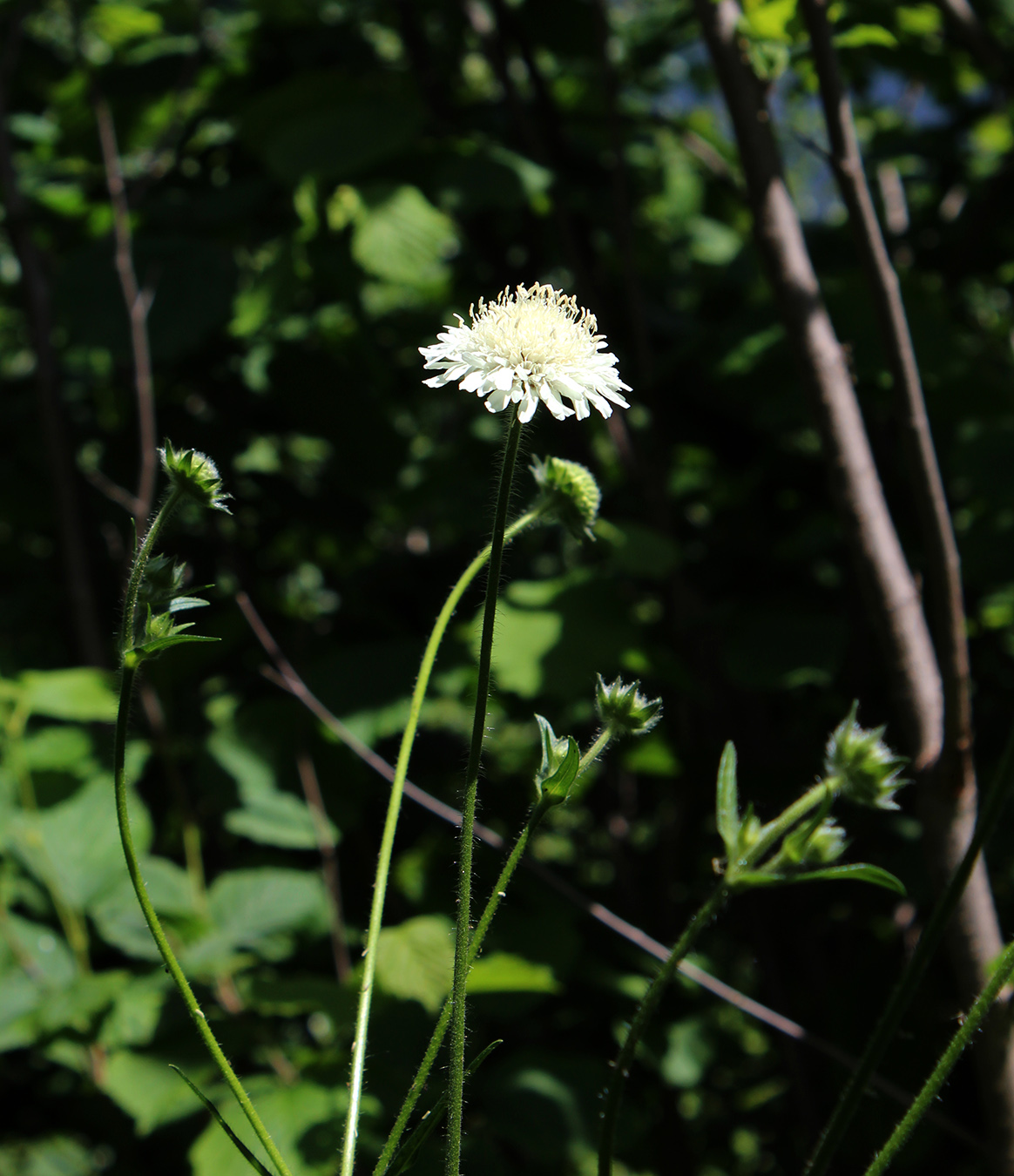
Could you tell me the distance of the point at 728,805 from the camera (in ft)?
1.66

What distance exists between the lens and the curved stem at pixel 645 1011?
461 mm

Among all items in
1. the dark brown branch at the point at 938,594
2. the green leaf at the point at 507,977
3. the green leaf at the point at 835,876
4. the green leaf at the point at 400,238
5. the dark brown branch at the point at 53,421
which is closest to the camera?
the green leaf at the point at 835,876

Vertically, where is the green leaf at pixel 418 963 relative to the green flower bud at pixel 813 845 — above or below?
below

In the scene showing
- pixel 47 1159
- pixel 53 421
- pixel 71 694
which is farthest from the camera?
pixel 47 1159

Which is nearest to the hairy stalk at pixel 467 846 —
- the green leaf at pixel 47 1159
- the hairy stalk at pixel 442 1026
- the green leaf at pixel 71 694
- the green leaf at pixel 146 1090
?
the hairy stalk at pixel 442 1026

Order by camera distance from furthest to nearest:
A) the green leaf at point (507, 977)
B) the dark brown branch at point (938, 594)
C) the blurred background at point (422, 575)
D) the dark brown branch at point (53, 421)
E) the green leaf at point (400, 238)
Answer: the dark brown branch at point (53, 421)
the green leaf at point (400, 238)
the blurred background at point (422, 575)
the green leaf at point (507, 977)
the dark brown branch at point (938, 594)

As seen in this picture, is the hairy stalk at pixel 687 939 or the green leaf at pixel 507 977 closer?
the hairy stalk at pixel 687 939

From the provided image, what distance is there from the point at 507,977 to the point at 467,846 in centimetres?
64

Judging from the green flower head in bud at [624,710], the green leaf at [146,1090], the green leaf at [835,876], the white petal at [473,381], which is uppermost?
the white petal at [473,381]

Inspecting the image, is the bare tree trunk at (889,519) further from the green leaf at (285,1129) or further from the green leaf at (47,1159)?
the green leaf at (47,1159)

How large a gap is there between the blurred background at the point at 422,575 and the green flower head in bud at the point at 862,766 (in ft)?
2.16

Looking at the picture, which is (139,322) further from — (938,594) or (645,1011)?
(645,1011)

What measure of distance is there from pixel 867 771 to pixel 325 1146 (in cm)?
72

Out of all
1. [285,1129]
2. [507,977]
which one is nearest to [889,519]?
[507,977]
